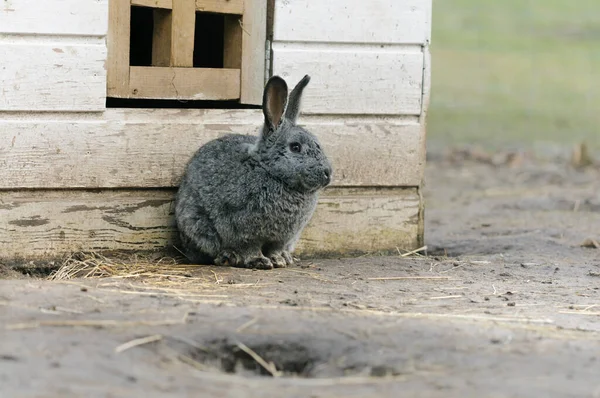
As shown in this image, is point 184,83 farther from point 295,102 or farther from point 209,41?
point 209,41

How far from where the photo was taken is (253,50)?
21.2 feet

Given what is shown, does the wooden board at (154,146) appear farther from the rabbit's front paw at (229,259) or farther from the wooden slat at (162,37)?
the rabbit's front paw at (229,259)

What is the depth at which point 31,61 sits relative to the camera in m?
5.80

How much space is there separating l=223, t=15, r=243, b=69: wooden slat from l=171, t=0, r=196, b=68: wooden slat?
0.29 metres

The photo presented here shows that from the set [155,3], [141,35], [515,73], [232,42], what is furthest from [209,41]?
[515,73]

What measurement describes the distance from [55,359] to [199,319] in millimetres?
824

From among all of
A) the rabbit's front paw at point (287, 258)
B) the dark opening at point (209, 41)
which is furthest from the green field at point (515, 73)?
the rabbit's front paw at point (287, 258)

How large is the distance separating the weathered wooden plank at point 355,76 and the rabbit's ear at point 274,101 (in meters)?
0.48

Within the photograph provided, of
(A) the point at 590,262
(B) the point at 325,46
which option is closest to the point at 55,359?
(B) the point at 325,46

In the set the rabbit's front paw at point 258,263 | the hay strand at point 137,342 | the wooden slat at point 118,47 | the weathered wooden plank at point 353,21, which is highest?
the weathered wooden plank at point 353,21

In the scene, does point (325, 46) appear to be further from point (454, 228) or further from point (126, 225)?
point (454, 228)

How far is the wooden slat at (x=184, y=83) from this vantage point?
6.18 meters

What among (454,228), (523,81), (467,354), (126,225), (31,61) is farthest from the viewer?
(523,81)

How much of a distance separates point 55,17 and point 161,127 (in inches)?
34.4
